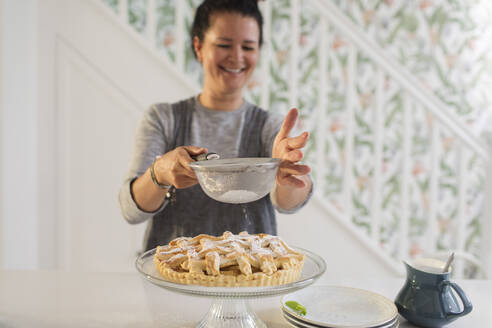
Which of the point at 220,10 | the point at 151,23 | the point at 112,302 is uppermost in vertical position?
the point at 151,23

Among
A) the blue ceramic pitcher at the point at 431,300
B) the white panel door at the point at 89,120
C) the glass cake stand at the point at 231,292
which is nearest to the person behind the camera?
the glass cake stand at the point at 231,292

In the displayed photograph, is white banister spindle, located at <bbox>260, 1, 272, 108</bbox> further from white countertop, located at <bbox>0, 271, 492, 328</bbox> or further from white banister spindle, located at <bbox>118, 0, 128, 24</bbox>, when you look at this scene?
white countertop, located at <bbox>0, 271, 492, 328</bbox>

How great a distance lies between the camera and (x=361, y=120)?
227 centimetres

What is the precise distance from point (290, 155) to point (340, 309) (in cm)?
29

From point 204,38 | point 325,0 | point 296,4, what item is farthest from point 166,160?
point 325,0

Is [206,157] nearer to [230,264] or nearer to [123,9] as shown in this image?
[230,264]

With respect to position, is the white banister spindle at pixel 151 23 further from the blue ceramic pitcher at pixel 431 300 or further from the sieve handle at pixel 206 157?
the blue ceramic pitcher at pixel 431 300

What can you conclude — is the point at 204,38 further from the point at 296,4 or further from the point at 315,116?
the point at 315,116

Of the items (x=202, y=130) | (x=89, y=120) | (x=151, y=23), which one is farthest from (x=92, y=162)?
(x=202, y=130)

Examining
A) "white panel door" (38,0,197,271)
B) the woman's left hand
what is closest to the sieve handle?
the woman's left hand

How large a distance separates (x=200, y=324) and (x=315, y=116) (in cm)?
169

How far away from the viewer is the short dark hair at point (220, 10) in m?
1.18

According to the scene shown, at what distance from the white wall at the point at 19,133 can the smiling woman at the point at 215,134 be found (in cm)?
90

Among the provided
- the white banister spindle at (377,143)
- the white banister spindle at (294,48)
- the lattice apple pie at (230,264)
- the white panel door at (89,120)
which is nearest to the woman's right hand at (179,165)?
the lattice apple pie at (230,264)
